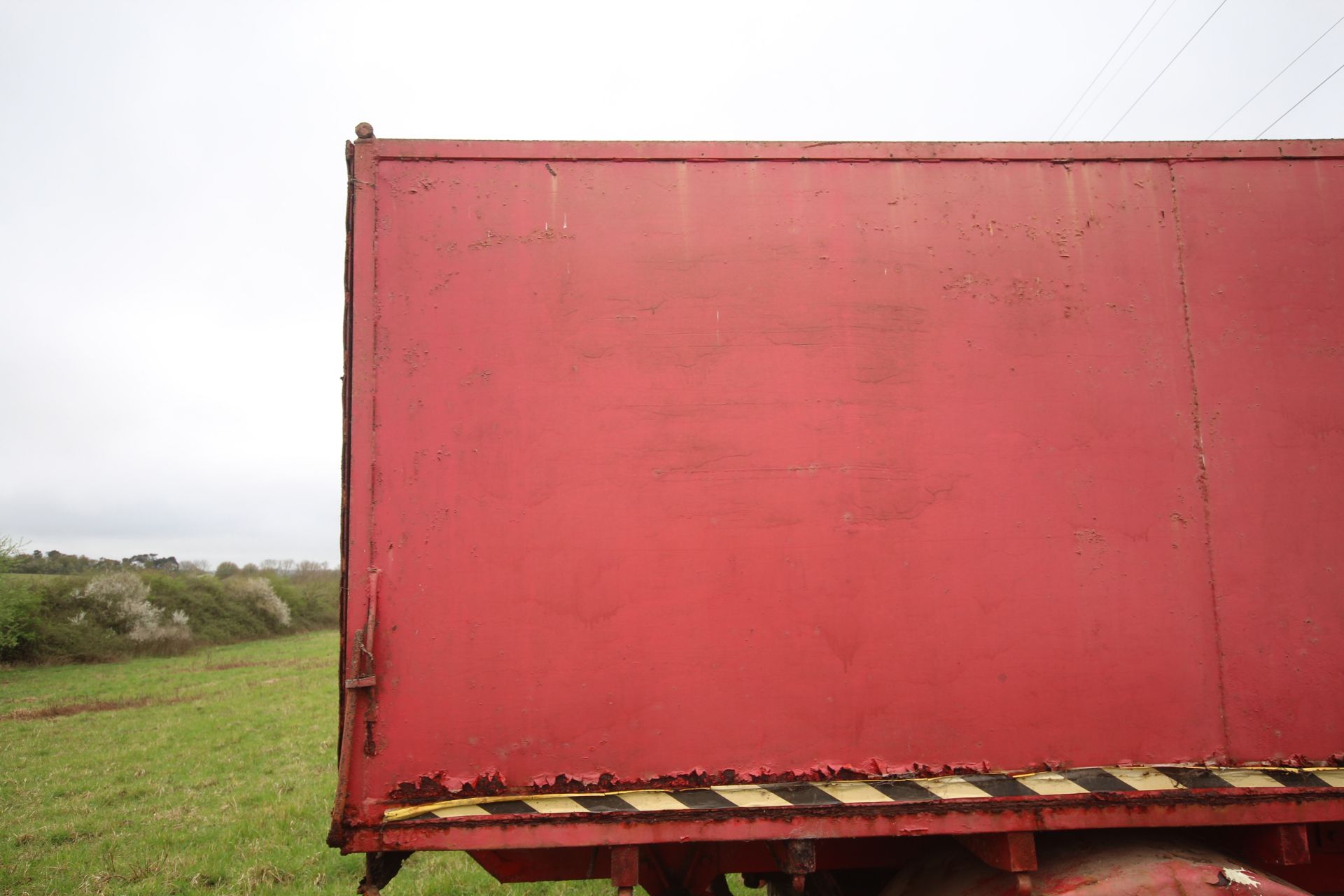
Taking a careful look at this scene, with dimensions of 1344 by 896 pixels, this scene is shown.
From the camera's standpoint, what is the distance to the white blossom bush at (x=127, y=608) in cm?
2439

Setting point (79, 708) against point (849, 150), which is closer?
point (849, 150)

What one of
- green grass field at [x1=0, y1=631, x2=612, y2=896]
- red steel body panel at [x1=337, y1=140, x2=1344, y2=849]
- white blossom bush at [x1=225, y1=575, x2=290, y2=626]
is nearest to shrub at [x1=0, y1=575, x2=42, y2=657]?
green grass field at [x1=0, y1=631, x2=612, y2=896]

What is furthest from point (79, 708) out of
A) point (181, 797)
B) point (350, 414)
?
point (350, 414)

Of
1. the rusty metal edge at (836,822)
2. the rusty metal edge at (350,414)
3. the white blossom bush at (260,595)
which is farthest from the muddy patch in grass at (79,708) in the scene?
the rusty metal edge at (836,822)

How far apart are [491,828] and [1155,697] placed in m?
2.25

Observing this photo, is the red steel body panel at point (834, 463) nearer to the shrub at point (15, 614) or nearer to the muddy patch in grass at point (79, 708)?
the muddy patch in grass at point (79, 708)

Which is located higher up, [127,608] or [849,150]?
[849,150]

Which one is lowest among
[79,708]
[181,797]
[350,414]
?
[79,708]

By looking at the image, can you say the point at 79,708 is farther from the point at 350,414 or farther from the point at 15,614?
the point at 350,414

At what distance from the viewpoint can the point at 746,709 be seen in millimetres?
2379

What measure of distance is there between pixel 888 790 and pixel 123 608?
3018 centimetres

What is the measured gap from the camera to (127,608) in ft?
81.8

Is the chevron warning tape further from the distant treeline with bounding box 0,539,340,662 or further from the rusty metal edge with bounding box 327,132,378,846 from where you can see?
the distant treeline with bounding box 0,539,340,662

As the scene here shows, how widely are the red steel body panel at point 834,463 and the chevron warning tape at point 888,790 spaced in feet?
0.17
